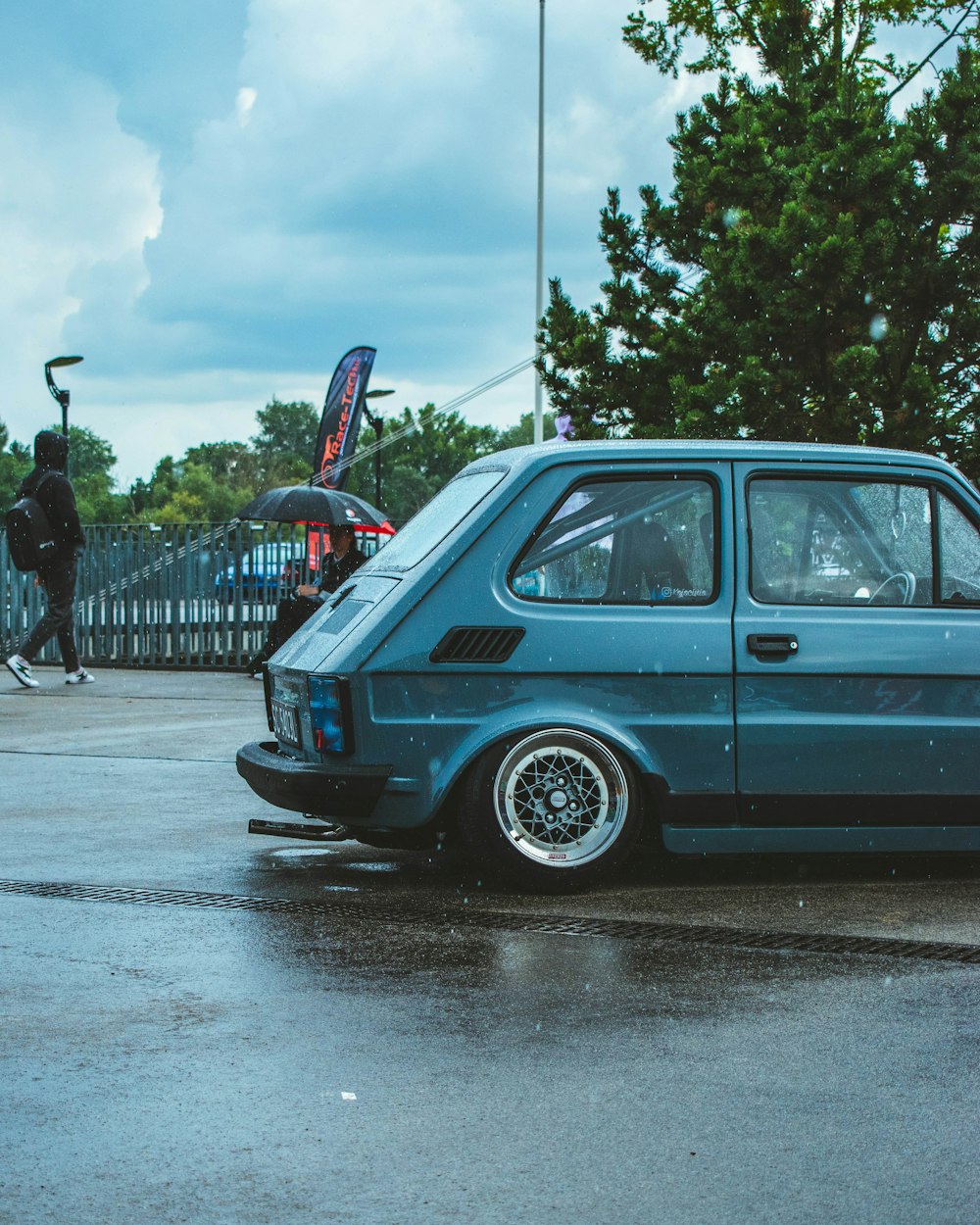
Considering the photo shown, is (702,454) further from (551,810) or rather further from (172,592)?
(172,592)

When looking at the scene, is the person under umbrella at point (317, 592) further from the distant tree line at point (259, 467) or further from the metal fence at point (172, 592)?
the distant tree line at point (259, 467)

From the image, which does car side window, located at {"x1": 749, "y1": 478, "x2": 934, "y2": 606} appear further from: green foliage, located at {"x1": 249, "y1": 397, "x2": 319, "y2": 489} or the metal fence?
green foliage, located at {"x1": 249, "y1": 397, "x2": 319, "y2": 489}

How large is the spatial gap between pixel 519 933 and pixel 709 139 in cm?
1292

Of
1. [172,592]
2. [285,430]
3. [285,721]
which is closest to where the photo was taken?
[285,721]

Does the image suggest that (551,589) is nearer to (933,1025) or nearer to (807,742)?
(807,742)

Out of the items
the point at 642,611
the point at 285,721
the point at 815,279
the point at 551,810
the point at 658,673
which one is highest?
the point at 815,279

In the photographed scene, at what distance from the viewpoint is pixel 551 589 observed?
256 inches

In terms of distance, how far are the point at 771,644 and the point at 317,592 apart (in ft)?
26.4

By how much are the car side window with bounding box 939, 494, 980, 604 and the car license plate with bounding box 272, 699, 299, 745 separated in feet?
8.32

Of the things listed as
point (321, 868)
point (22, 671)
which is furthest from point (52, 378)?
point (321, 868)

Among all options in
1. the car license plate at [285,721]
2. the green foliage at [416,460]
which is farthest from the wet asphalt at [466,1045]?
the green foliage at [416,460]

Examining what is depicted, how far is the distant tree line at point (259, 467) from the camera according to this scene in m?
134

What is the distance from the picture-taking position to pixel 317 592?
14.1 m

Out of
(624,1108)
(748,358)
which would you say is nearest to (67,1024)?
(624,1108)
